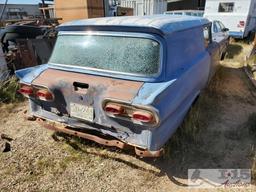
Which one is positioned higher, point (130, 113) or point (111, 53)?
point (111, 53)

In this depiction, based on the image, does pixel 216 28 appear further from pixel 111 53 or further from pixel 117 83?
pixel 117 83

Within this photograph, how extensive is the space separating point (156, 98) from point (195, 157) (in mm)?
1375

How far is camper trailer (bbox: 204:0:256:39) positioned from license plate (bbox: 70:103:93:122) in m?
10.1

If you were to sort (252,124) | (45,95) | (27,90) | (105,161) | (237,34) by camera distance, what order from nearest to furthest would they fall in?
1. (45,95)
2. (27,90)
3. (105,161)
4. (252,124)
5. (237,34)

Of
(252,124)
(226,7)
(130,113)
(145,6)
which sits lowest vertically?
(252,124)

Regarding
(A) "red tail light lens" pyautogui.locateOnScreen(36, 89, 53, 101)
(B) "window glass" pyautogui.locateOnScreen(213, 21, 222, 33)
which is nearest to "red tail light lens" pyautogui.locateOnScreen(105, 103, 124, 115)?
(A) "red tail light lens" pyautogui.locateOnScreen(36, 89, 53, 101)

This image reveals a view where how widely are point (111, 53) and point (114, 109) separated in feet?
2.50

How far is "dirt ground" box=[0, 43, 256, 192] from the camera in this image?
2.61 meters

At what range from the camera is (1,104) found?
4.61m

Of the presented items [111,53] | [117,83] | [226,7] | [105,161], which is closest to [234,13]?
[226,7]

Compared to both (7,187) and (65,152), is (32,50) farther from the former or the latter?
(7,187)

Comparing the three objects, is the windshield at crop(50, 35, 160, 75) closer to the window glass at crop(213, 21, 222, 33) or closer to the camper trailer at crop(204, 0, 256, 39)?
the window glass at crop(213, 21, 222, 33)

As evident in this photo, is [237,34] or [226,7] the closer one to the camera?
[237,34]

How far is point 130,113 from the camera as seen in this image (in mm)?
2195
